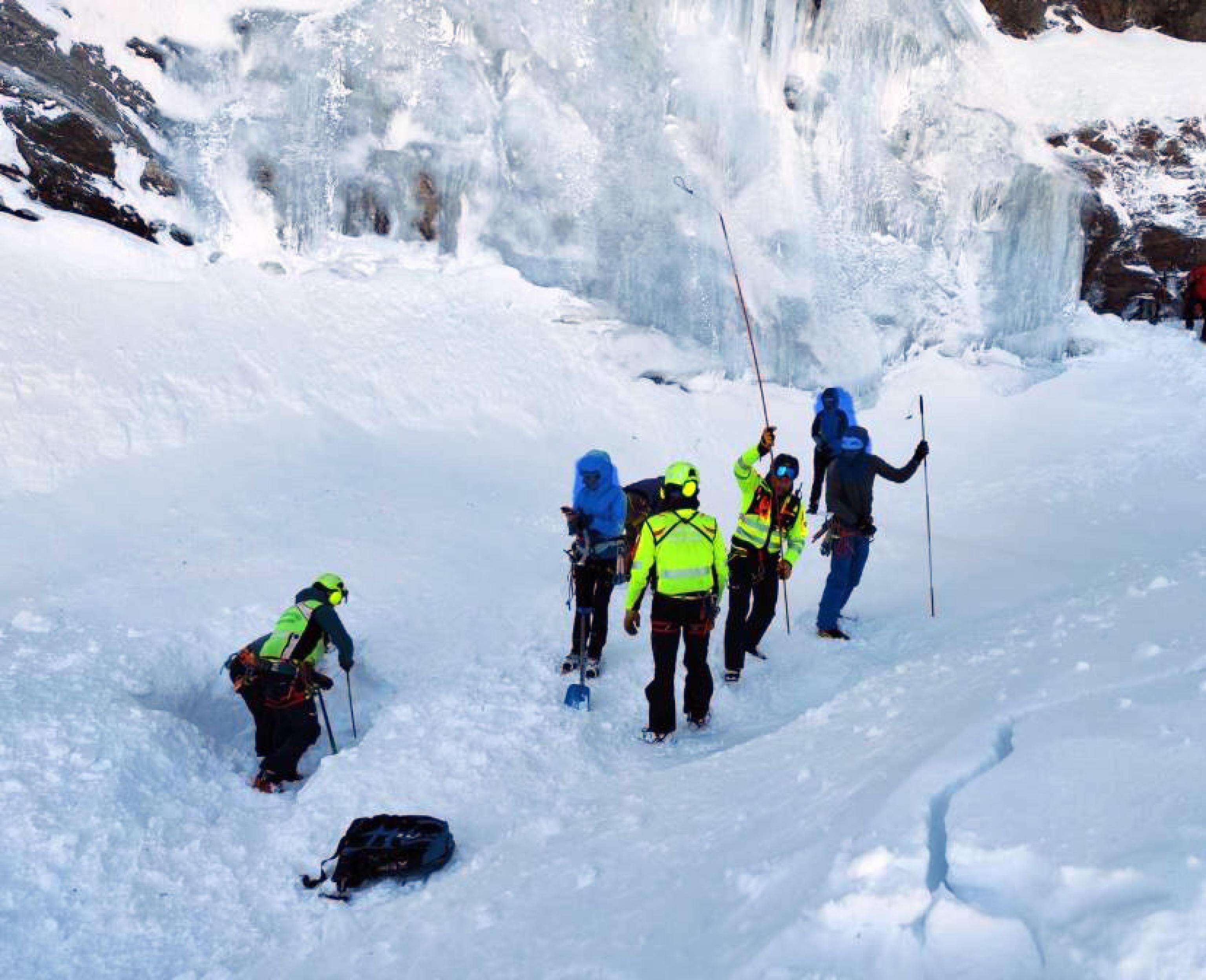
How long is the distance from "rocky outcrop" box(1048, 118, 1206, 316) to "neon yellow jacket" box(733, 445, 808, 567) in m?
Answer: 9.95

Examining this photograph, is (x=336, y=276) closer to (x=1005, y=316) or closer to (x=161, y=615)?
(x=161, y=615)

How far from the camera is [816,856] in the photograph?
3359 millimetres

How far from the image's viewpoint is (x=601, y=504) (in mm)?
7043

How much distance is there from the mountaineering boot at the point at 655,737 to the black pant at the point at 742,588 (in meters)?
1.05

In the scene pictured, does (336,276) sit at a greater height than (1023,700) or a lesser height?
greater

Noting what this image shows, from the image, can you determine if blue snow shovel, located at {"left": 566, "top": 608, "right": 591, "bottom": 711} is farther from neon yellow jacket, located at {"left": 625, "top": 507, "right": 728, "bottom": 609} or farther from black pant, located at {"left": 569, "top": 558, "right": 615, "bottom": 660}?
neon yellow jacket, located at {"left": 625, "top": 507, "right": 728, "bottom": 609}

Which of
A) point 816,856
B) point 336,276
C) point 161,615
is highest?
point 336,276

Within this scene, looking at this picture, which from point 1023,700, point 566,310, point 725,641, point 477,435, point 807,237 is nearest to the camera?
point 1023,700

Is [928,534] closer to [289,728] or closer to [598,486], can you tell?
[598,486]

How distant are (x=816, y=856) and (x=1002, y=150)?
1400 cm

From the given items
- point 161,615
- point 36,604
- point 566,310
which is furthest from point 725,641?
point 566,310

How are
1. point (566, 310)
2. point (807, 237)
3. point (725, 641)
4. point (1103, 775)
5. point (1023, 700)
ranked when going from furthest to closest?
point (807, 237) → point (566, 310) → point (725, 641) → point (1023, 700) → point (1103, 775)

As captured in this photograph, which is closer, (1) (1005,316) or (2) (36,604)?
(2) (36,604)

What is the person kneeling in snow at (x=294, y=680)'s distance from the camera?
5855 millimetres
